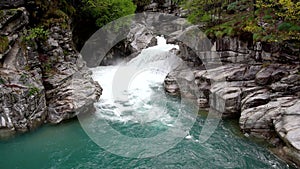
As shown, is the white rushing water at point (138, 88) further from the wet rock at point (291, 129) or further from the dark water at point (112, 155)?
the wet rock at point (291, 129)

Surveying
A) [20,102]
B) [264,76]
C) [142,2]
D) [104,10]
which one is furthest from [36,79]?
[142,2]

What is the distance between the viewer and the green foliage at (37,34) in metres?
13.4

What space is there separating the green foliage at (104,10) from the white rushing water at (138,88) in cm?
423

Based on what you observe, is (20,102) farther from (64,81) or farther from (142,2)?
(142,2)

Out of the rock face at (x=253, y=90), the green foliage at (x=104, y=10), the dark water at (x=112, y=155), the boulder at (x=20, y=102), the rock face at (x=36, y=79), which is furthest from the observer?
the green foliage at (x=104, y=10)

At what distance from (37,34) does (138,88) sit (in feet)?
25.7

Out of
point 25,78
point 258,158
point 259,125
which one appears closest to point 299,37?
point 259,125

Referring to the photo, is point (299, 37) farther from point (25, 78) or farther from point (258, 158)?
point (25, 78)

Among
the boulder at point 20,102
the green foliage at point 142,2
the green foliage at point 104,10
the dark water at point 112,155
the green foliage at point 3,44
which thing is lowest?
the dark water at point 112,155

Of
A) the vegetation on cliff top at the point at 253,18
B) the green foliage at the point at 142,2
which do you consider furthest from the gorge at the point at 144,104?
the green foliage at the point at 142,2

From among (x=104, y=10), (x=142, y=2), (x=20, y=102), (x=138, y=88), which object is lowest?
(x=138, y=88)

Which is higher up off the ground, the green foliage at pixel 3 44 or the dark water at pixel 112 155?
the green foliage at pixel 3 44

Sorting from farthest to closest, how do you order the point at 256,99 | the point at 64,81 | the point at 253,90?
the point at 64,81 → the point at 253,90 → the point at 256,99

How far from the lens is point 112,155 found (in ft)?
34.4
